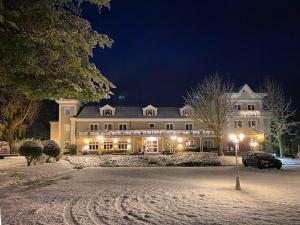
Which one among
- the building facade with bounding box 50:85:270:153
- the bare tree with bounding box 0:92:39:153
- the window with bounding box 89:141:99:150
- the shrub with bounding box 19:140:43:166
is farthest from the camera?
the building facade with bounding box 50:85:270:153

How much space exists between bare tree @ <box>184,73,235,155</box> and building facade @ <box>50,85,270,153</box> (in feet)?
28.1

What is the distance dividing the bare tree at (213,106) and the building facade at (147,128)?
28.1ft

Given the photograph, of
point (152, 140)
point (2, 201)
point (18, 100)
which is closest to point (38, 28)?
point (2, 201)

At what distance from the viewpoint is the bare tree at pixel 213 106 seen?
147ft

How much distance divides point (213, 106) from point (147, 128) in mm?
16018

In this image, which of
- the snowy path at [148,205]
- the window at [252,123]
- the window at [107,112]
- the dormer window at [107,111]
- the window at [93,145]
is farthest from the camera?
the window at [107,112]

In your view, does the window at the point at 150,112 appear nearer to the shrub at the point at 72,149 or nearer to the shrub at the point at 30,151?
the shrub at the point at 72,149

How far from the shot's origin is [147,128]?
58688 mm

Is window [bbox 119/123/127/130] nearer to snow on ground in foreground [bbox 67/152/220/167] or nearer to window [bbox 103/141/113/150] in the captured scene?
window [bbox 103/141/113/150]

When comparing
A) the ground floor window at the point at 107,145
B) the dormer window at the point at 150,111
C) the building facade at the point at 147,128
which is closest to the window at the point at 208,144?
the building facade at the point at 147,128

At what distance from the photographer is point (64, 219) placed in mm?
9539

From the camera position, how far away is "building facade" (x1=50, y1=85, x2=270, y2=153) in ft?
186

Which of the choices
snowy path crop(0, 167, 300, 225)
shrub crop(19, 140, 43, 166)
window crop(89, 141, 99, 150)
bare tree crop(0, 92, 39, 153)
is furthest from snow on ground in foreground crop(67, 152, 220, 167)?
snowy path crop(0, 167, 300, 225)

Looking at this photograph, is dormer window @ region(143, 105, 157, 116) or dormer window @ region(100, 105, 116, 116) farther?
dormer window @ region(143, 105, 157, 116)
